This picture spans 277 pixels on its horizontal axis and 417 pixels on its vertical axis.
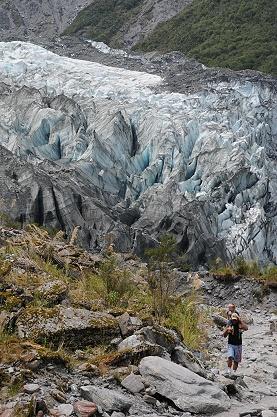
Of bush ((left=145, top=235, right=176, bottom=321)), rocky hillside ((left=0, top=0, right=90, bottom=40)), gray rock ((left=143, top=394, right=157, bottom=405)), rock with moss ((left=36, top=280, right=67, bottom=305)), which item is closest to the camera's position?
gray rock ((left=143, top=394, right=157, bottom=405))

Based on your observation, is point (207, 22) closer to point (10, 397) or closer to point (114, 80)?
point (114, 80)

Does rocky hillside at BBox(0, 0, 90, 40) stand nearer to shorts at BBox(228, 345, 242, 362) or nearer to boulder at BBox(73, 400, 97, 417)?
shorts at BBox(228, 345, 242, 362)

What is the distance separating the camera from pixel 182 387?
14.9 ft

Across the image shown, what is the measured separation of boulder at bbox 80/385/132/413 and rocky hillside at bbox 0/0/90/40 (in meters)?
95.5

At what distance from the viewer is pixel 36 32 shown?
91.9 meters

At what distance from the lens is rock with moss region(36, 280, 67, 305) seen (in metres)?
5.46

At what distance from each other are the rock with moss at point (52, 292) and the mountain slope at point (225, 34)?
56.1 m

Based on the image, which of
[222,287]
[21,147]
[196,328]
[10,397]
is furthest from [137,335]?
[21,147]

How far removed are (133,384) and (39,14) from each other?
10461cm

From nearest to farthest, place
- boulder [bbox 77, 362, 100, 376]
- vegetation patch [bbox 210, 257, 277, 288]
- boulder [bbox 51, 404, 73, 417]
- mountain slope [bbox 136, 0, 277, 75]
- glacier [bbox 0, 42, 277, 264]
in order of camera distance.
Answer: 1. boulder [bbox 51, 404, 73, 417]
2. boulder [bbox 77, 362, 100, 376]
3. vegetation patch [bbox 210, 257, 277, 288]
4. glacier [bbox 0, 42, 277, 264]
5. mountain slope [bbox 136, 0, 277, 75]

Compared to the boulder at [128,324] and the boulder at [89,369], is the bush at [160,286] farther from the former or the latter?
the boulder at [89,369]

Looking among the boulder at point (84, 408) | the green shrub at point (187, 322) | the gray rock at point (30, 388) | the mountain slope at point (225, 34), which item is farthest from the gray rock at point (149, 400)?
the mountain slope at point (225, 34)

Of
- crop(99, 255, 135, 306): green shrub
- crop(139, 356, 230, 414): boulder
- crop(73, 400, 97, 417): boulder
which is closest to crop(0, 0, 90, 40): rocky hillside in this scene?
crop(99, 255, 135, 306): green shrub

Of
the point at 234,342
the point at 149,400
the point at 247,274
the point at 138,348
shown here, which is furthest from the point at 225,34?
the point at 149,400
